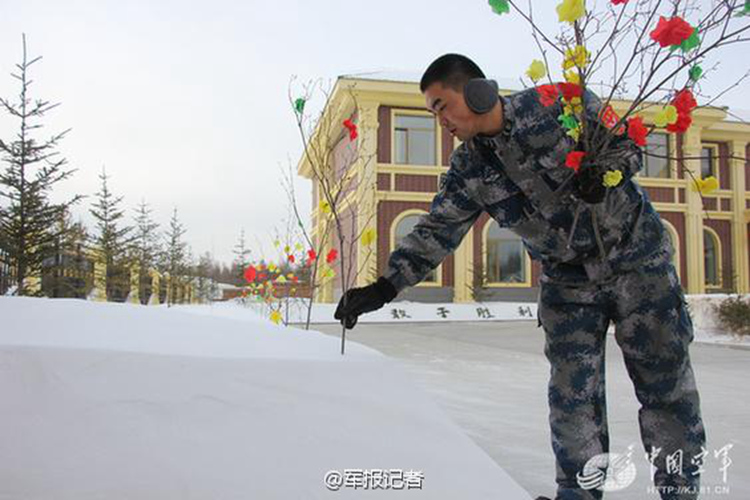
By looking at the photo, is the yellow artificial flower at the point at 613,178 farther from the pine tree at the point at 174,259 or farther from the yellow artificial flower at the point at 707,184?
the pine tree at the point at 174,259

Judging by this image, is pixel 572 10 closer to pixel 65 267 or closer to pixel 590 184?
pixel 590 184

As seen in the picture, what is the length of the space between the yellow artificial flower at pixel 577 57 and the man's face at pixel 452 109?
0.93 ft

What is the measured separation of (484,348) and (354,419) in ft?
19.3

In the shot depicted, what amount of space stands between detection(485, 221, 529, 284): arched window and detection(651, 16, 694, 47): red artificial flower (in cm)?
1580

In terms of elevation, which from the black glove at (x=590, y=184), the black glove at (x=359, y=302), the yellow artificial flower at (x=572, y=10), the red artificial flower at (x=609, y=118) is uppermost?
the yellow artificial flower at (x=572, y=10)

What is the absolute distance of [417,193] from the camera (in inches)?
648

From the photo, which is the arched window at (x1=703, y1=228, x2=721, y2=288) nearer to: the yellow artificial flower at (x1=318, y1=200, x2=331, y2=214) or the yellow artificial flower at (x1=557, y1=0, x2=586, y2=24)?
the yellow artificial flower at (x1=318, y1=200, x2=331, y2=214)

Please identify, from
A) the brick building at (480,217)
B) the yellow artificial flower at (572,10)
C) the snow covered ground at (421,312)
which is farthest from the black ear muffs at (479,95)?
the brick building at (480,217)

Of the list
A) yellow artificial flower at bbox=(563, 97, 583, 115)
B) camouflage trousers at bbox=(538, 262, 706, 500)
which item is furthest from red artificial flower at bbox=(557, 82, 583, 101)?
camouflage trousers at bbox=(538, 262, 706, 500)

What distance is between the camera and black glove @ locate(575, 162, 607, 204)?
1.40 metres

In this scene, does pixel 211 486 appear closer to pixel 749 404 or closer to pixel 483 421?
pixel 483 421

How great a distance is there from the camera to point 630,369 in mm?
1655

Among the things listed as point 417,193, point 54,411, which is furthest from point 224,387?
point 417,193

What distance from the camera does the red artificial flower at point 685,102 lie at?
140 cm
